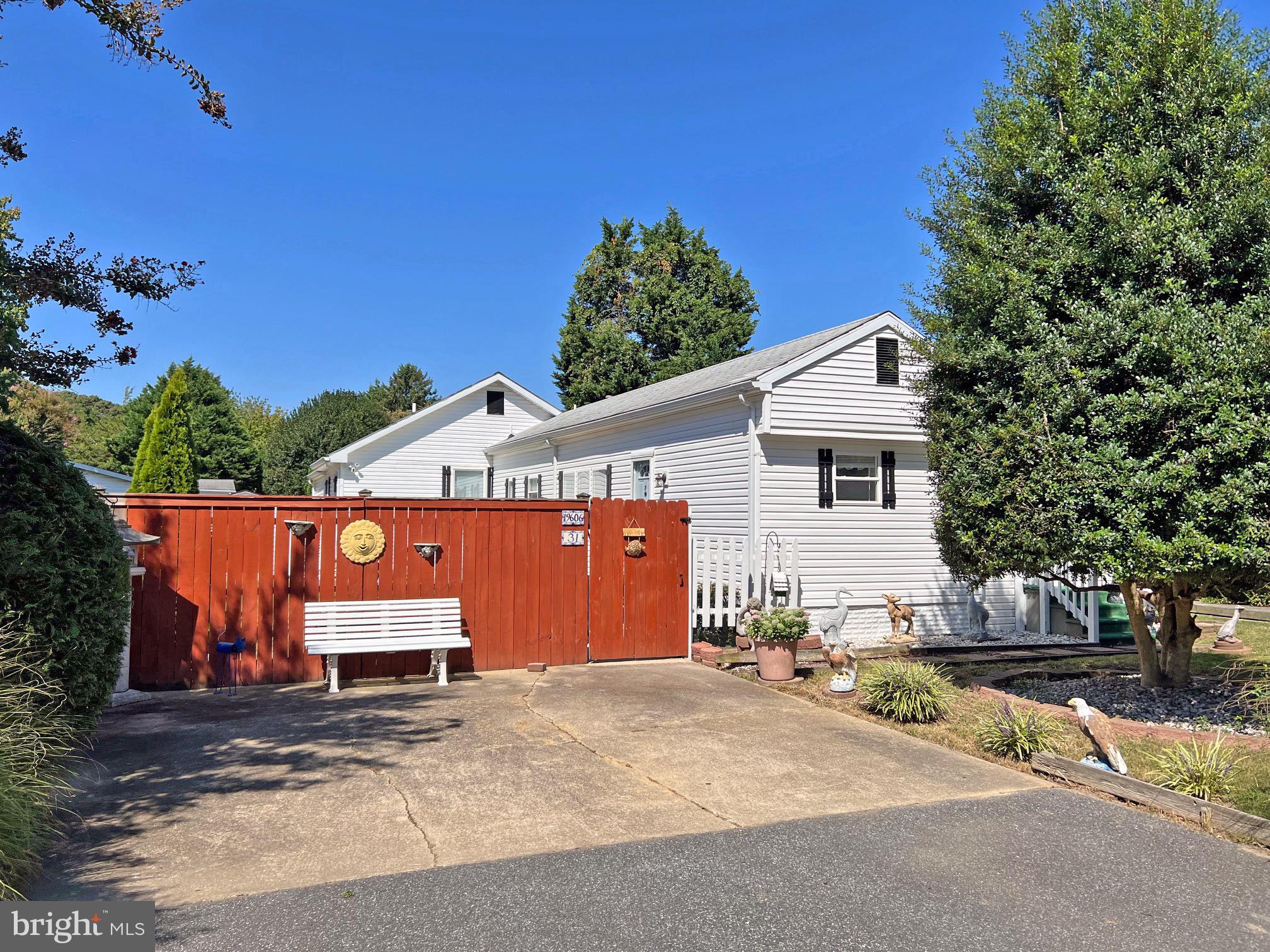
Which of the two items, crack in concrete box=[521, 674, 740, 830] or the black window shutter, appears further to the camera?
the black window shutter

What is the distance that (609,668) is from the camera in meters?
10.4

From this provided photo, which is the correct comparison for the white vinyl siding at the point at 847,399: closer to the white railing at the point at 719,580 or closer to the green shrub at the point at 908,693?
the white railing at the point at 719,580

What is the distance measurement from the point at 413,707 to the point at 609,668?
2.93 m

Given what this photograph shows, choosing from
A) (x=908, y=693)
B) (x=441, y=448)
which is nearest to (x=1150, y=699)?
(x=908, y=693)

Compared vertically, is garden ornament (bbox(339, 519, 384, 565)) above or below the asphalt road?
above

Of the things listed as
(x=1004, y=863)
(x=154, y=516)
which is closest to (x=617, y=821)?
(x=1004, y=863)

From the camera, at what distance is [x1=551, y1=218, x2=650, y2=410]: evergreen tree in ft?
121

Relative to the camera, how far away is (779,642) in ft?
31.2

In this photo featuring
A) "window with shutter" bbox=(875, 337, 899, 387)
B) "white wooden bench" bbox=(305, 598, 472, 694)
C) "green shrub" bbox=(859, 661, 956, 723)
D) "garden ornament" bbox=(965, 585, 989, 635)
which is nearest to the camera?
"green shrub" bbox=(859, 661, 956, 723)

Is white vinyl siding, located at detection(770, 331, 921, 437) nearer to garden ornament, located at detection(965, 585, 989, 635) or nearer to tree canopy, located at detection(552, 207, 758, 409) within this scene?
garden ornament, located at detection(965, 585, 989, 635)

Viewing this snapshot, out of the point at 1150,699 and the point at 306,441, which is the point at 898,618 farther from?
the point at 306,441

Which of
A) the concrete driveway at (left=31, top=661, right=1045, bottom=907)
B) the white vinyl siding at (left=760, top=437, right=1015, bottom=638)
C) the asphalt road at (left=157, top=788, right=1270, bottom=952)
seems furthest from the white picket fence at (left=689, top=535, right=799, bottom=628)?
the asphalt road at (left=157, top=788, right=1270, bottom=952)

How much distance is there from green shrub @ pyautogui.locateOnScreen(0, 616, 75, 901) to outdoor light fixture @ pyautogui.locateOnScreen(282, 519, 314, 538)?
366 centimetres

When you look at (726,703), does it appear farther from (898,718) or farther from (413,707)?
(413,707)
